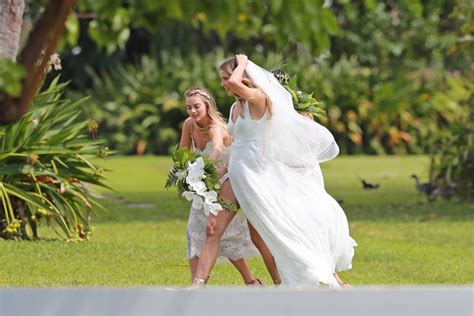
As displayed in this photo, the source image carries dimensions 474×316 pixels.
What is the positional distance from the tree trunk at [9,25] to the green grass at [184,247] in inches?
70.6

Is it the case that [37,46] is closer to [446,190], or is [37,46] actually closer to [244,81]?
[244,81]

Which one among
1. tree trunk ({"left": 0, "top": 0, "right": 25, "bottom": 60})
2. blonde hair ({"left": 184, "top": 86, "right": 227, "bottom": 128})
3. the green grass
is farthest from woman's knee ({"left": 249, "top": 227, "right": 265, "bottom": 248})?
→ tree trunk ({"left": 0, "top": 0, "right": 25, "bottom": 60})

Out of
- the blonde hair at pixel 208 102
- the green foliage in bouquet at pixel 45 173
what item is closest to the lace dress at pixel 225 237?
the blonde hair at pixel 208 102

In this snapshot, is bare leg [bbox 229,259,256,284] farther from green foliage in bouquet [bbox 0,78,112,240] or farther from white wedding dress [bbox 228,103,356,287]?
green foliage in bouquet [bbox 0,78,112,240]

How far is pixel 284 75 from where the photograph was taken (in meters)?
10.3

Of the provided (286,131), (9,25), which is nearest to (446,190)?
(9,25)

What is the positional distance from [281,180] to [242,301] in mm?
2546

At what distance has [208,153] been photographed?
10.2m

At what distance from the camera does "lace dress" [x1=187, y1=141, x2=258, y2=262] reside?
33.4ft

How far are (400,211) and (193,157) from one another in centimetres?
871

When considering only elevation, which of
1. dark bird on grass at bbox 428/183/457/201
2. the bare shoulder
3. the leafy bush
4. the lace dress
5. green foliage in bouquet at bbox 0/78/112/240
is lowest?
dark bird on grass at bbox 428/183/457/201

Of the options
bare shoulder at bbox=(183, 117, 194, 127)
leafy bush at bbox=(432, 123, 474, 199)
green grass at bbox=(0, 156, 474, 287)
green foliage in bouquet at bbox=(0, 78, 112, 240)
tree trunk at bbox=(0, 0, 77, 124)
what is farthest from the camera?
leafy bush at bbox=(432, 123, 474, 199)

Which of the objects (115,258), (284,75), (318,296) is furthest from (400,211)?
(318,296)

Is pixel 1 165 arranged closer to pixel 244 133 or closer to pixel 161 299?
pixel 244 133
